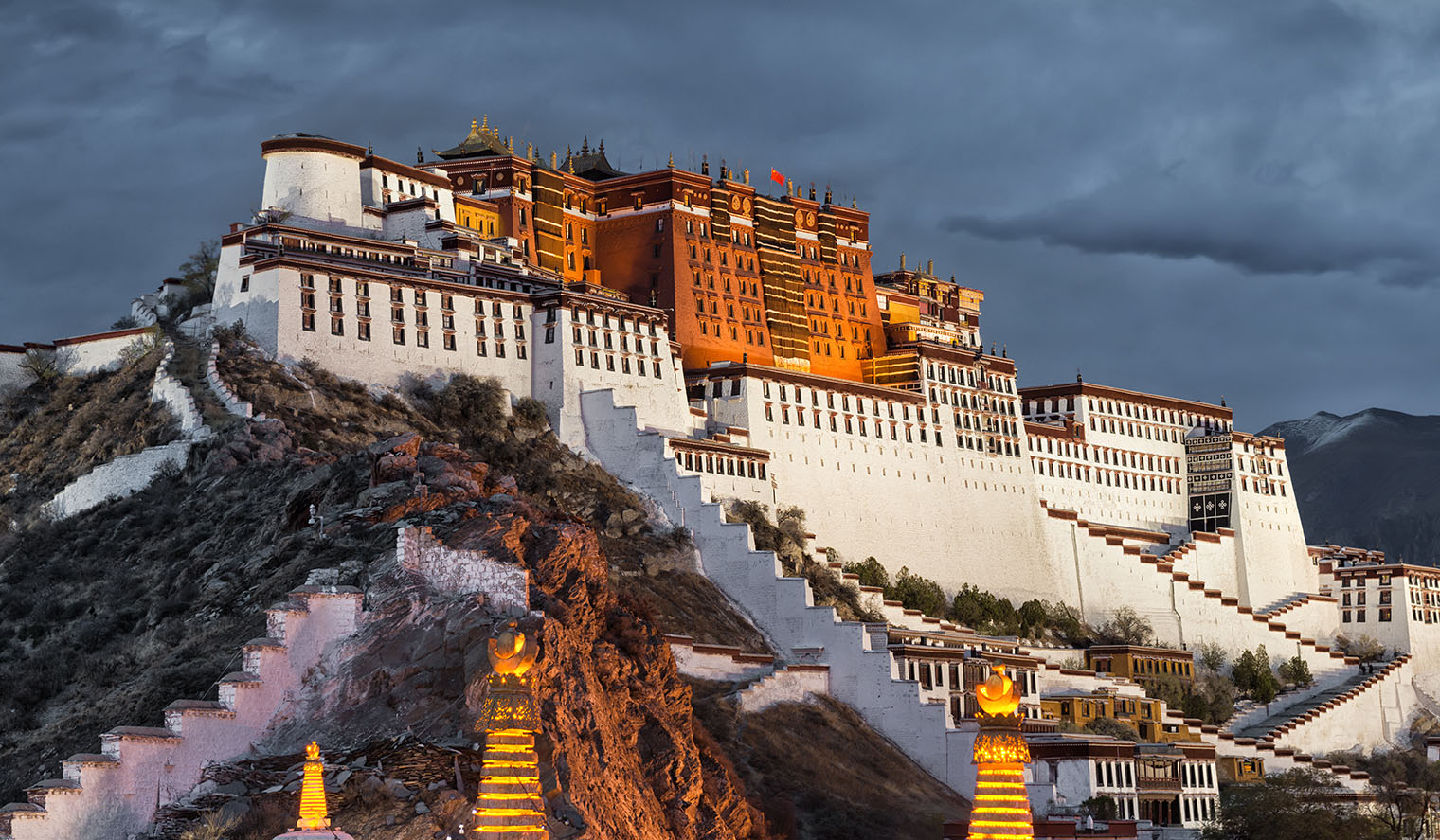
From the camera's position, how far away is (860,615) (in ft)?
278

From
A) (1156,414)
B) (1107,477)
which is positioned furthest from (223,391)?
(1156,414)

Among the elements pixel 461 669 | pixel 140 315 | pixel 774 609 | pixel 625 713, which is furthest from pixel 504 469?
pixel 461 669

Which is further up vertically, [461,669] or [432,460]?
[432,460]

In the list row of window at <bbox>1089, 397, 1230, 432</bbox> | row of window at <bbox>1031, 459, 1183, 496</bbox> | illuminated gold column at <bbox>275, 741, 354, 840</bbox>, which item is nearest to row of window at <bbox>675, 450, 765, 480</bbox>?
row of window at <bbox>1031, 459, 1183, 496</bbox>

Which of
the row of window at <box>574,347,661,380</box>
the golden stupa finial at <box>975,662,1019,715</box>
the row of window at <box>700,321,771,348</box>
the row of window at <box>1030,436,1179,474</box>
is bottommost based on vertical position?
the golden stupa finial at <box>975,662,1019,715</box>

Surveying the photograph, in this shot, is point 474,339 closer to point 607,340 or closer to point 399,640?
point 607,340

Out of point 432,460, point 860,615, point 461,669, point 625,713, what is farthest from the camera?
point 860,615

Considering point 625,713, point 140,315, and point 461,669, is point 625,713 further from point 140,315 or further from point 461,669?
point 140,315

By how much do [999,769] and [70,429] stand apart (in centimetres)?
6360

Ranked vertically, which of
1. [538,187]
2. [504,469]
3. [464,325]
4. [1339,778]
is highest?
[538,187]

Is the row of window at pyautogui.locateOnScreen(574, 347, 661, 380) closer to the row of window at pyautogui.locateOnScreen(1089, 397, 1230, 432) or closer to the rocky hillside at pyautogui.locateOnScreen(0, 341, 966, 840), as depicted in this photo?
the rocky hillside at pyautogui.locateOnScreen(0, 341, 966, 840)

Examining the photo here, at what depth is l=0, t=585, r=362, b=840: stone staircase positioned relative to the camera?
43.5 m

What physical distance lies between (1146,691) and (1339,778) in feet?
27.1

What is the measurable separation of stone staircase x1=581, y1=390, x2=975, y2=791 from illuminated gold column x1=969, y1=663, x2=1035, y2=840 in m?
49.6
